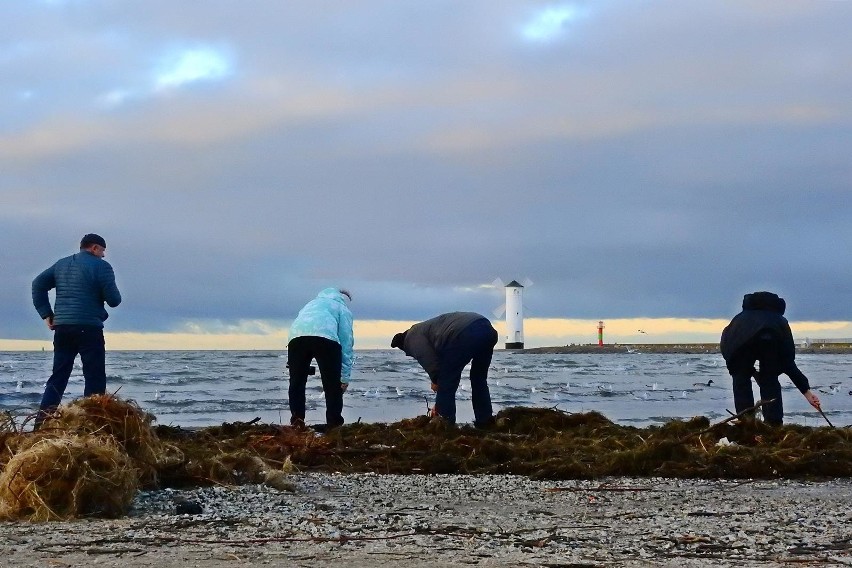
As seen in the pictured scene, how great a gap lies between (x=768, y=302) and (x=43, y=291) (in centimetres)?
688

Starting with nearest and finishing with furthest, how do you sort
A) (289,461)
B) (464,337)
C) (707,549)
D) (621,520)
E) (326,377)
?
(707,549) < (621,520) < (289,461) < (464,337) < (326,377)

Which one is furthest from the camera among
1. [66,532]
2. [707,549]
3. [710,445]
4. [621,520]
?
[710,445]

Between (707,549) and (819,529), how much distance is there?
85 cm

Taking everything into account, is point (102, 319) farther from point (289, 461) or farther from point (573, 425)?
point (573, 425)

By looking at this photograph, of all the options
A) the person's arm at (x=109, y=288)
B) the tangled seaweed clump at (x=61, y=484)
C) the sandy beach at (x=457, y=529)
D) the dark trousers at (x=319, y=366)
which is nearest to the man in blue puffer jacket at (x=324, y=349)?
the dark trousers at (x=319, y=366)

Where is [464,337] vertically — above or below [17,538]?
above

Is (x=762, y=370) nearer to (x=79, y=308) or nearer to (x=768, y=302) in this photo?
(x=768, y=302)

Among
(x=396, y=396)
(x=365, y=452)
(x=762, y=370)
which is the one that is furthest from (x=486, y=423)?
(x=396, y=396)

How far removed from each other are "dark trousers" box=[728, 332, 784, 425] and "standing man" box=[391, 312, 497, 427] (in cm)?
236

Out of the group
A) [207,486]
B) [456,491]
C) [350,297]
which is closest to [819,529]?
[456,491]

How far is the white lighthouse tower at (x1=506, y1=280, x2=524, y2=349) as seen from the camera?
103312 millimetres

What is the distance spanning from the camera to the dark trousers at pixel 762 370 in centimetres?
962

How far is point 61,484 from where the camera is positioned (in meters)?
5.13

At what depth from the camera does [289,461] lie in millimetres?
7246
